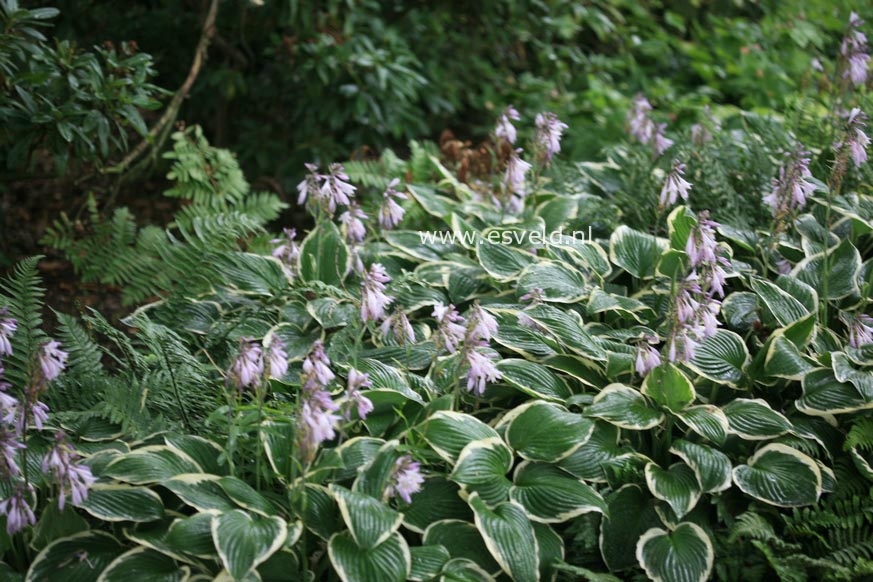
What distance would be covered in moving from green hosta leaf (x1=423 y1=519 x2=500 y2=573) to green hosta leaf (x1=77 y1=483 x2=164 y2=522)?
738mm

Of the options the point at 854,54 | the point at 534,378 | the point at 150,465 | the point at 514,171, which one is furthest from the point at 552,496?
the point at 854,54

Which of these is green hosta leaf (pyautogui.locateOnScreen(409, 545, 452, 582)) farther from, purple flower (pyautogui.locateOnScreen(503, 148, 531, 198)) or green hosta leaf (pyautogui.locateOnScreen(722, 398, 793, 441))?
purple flower (pyautogui.locateOnScreen(503, 148, 531, 198))

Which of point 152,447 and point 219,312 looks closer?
point 152,447

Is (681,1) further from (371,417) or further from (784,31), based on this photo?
(371,417)

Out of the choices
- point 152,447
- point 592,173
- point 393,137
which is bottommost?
point 393,137

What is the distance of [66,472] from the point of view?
7.30 feet

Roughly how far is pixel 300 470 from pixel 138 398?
0.57 m

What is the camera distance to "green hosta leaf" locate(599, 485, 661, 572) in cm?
260

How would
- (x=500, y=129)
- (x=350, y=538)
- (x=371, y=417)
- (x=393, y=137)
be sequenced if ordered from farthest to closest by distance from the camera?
1. (x=393, y=137)
2. (x=500, y=129)
3. (x=371, y=417)
4. (x=350, y=538)

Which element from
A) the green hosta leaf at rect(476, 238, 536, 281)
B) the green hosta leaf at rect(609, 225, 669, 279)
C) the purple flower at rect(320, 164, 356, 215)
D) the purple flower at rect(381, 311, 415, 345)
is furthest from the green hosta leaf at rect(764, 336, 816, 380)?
the purple flower at rect(320, 164, 356, 215)

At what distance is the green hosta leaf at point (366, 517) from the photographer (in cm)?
231

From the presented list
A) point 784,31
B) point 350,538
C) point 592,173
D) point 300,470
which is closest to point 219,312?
point 300,470

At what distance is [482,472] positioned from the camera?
2547 millimetres

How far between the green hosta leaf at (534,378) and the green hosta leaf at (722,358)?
432 mm
